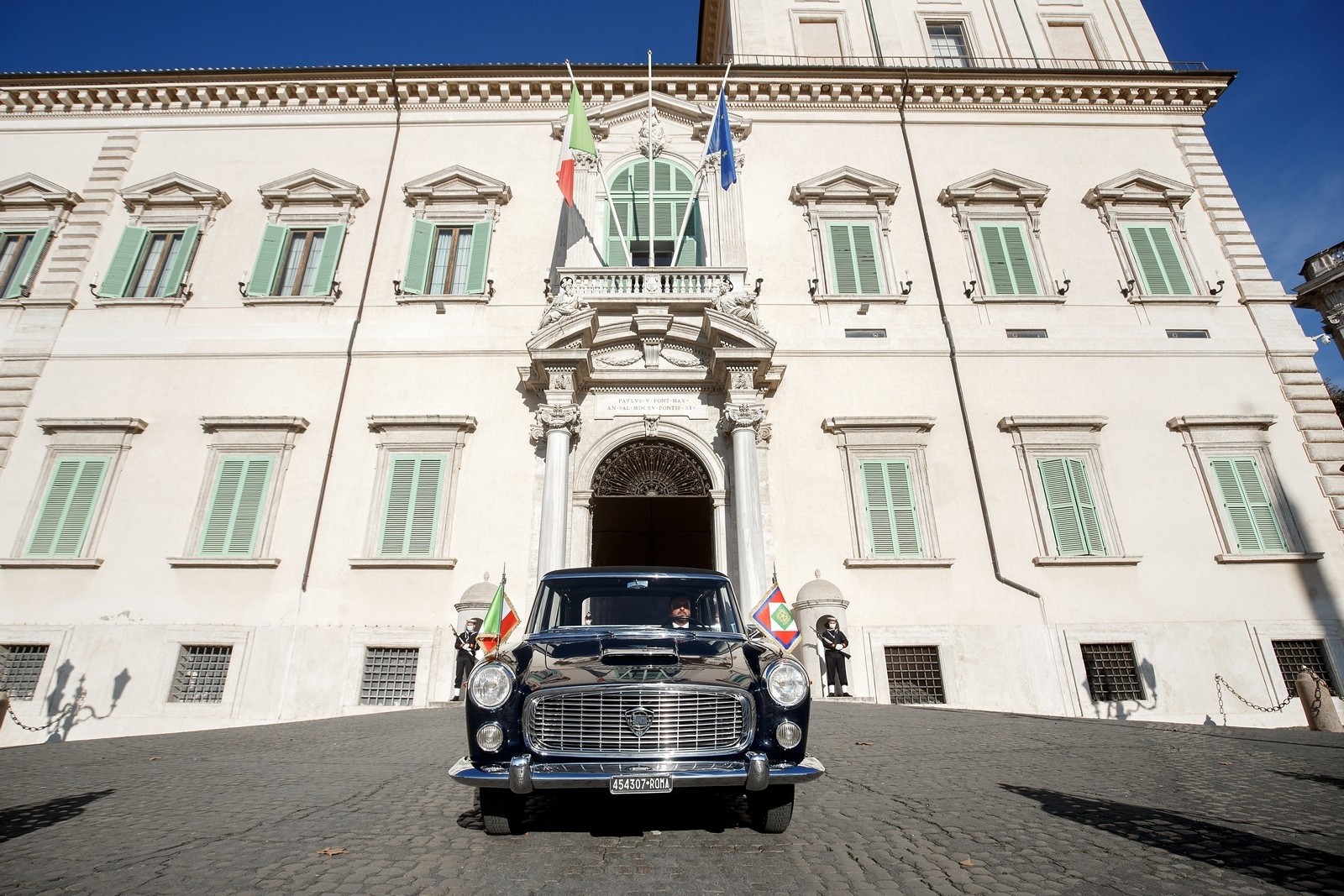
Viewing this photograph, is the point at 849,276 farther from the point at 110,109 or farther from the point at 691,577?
the point at 110,109

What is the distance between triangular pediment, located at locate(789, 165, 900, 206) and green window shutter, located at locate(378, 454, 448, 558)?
919cm

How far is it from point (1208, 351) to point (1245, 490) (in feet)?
9.07

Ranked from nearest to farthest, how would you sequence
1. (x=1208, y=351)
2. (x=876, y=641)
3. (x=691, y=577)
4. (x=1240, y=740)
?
(x=691, y=577) < (x=1240, y=740) < (x=876, y=641) < (x=1208, y=351)

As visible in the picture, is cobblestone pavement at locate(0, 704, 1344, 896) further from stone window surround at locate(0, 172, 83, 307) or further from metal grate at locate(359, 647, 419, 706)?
stone window surround at locate(0, 172, 83, 307)

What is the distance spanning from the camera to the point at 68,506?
11000mm

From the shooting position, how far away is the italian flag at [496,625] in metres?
7.79

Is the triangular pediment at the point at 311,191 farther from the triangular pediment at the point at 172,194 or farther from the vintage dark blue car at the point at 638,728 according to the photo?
the vintage dark blue car at the point at 638,728

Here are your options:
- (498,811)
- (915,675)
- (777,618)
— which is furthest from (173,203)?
(915,675)

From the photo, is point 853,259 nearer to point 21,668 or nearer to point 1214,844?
point 1214,844

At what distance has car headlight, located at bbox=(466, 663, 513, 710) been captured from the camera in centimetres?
349

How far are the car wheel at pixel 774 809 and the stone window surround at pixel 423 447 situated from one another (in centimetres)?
Result: 838

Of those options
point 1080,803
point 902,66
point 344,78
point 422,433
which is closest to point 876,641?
point 1080,803

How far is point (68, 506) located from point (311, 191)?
741 cm

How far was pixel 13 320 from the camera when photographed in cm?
1248
